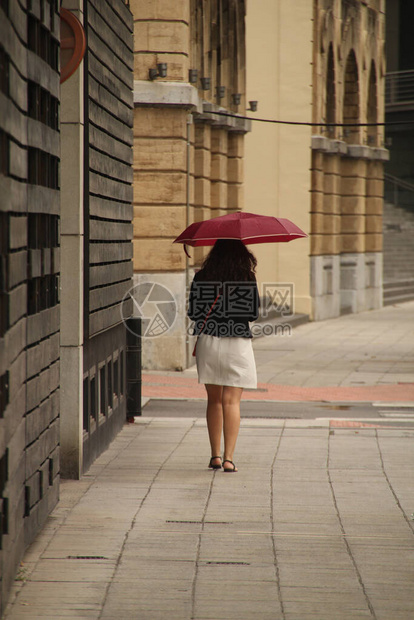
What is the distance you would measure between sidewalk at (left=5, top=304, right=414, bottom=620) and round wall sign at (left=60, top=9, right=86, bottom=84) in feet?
9.99

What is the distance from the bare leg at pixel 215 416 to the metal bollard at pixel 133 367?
92.0 inches

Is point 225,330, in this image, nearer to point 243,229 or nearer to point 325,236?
point 243,229

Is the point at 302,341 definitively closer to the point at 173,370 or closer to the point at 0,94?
the point at 173,370

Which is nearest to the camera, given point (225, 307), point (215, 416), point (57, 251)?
point (57, 251)

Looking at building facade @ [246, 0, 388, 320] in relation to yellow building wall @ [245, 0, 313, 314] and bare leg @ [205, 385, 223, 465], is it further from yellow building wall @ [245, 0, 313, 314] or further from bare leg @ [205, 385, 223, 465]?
bare leg @ [205, 385, 223, 465]

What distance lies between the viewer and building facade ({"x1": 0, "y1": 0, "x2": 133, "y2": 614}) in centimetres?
508

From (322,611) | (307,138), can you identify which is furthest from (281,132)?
(322,611)

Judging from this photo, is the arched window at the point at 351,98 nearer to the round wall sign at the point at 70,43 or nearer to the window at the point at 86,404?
the window at the point at 86,404

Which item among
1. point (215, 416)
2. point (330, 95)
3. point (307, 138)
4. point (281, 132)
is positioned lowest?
point (215, 416)

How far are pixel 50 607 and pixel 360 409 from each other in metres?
7.70

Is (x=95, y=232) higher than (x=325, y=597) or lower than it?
higher

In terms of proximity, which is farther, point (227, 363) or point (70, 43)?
point (227, 363)

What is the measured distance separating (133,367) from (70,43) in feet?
13.2

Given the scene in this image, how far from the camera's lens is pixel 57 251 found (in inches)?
279
